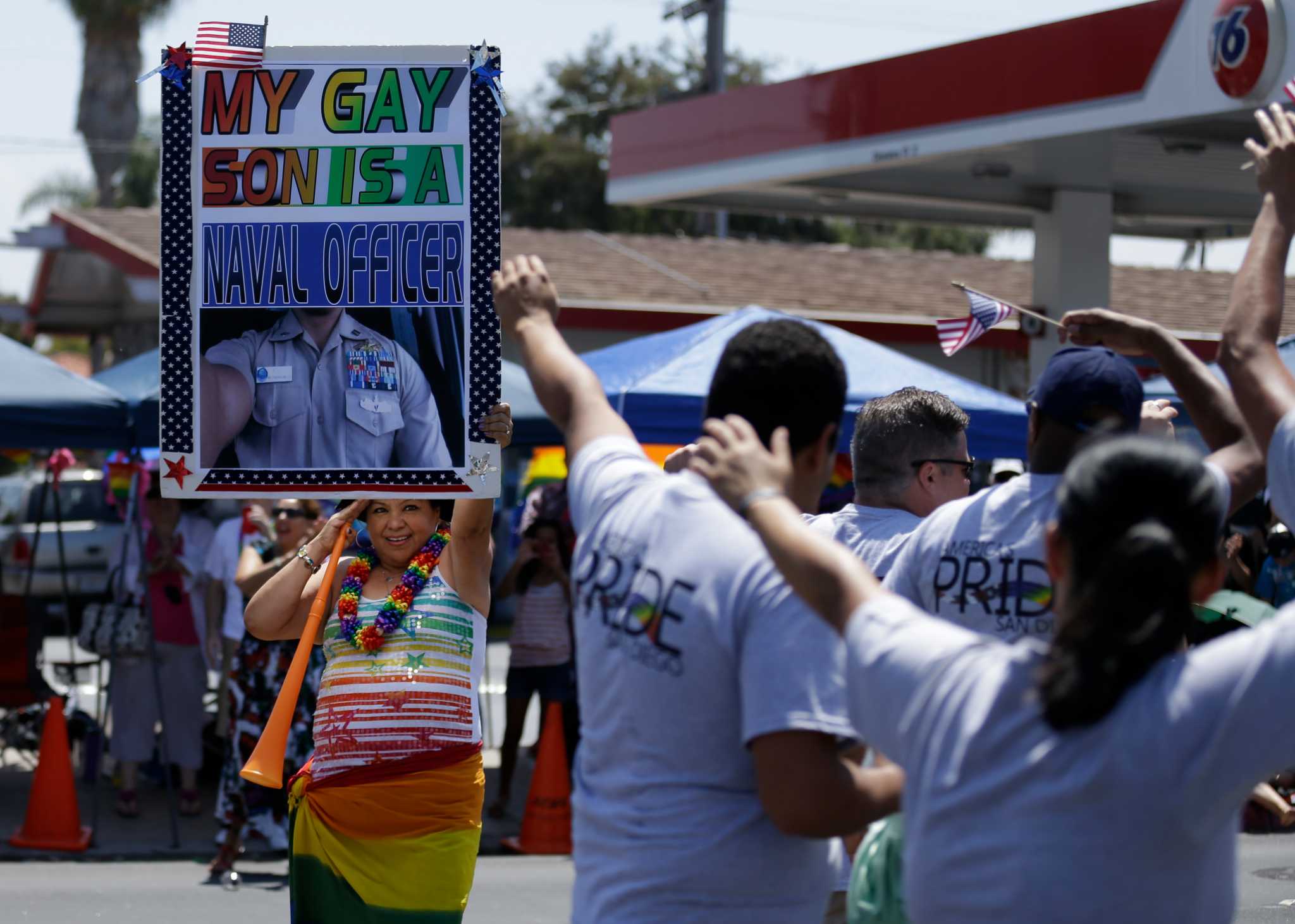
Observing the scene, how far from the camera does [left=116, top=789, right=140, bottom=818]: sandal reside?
32.4ft

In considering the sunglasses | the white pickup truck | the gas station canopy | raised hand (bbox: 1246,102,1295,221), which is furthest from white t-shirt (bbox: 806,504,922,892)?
the white pickup truck

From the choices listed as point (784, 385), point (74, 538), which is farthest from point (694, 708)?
point (74, 538)

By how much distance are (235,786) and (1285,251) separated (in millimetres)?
6626

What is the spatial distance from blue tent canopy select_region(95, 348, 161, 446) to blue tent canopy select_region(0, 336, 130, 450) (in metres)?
0.07

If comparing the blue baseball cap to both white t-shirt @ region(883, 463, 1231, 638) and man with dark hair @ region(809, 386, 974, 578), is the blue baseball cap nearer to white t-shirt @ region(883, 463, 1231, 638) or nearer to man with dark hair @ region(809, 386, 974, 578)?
white t-shirt @ region(883, 463, 1231, 638)

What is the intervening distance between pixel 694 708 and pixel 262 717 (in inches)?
262

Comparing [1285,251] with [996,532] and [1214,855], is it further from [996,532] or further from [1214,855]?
[1214,855]

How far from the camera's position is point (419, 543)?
15.3ft

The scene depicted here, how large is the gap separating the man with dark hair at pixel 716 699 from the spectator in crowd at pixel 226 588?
7384mm

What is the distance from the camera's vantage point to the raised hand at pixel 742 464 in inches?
93.9

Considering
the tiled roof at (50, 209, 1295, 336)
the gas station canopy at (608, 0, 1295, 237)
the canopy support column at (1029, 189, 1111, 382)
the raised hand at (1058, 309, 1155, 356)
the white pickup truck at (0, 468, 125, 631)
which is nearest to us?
the raised hand at (1058, 309, 1155, 356)

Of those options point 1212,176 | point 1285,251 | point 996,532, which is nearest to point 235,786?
point 996,532

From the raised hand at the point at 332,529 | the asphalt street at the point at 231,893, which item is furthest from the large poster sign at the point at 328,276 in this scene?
the asphalt street at the point at 231,893

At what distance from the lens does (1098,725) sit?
201 cm
